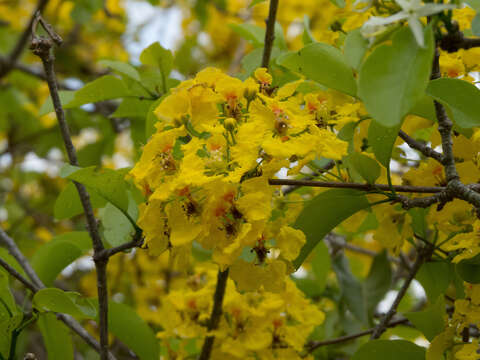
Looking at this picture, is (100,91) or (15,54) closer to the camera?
(100,91)

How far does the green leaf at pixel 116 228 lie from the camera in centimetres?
112

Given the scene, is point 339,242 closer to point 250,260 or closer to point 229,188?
point 250,260

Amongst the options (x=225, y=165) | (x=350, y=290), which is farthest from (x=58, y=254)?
(x=350, y=290)

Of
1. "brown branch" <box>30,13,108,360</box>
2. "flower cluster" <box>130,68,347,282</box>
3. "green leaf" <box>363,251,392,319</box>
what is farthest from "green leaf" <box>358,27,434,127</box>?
"green leaf" <box>363,251,392,319</box>

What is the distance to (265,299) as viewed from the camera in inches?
50.1

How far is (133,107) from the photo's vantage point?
1407 mm

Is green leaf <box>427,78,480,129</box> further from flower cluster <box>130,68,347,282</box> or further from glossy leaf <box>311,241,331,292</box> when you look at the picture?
glossy leaf <box>311,241,331,292</box>

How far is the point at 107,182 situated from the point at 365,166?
1.53 feet

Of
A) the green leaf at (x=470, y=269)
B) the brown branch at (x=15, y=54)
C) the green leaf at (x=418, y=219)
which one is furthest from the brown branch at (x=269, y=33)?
the brown branch at (x=15, y=54)

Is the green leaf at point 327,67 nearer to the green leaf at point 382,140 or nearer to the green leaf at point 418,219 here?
the green leaf at point 382,140

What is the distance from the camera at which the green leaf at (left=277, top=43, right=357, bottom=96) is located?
0.91m

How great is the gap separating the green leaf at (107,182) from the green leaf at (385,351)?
0.53m

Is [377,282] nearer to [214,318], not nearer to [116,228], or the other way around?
[214,318]

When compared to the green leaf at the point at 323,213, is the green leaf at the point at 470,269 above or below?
below
